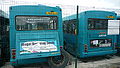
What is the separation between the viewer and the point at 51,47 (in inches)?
163

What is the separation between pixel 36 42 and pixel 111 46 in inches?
173

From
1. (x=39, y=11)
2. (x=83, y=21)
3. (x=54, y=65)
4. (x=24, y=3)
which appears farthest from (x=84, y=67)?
(x=24, y=3)

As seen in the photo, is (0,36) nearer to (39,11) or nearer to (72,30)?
(39,11)

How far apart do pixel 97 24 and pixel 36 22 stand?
130 inches

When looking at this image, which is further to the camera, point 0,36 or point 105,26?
point 105,26

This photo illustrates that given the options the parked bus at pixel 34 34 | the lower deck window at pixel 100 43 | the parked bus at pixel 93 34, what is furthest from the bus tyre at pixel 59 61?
the lower deck window at pixel 100 43

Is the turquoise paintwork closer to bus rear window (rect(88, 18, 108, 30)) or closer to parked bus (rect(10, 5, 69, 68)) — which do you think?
parked bus (rect(10, 5, 69, 68))

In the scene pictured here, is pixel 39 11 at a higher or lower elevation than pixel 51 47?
higher

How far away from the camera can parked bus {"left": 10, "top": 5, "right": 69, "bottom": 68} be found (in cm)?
391

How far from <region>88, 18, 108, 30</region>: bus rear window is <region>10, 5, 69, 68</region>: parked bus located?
1.87 m

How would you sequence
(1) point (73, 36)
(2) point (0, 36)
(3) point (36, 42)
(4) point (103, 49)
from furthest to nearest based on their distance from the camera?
(1) point (73, 36) < (4) point (103, 49) < (2) point (0, 36) < (3) point (36, 42)

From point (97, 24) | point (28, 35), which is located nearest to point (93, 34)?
point (97, 24)

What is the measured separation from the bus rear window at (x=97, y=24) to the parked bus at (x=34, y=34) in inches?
73.6

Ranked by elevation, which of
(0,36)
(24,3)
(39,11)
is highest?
(24,3)
